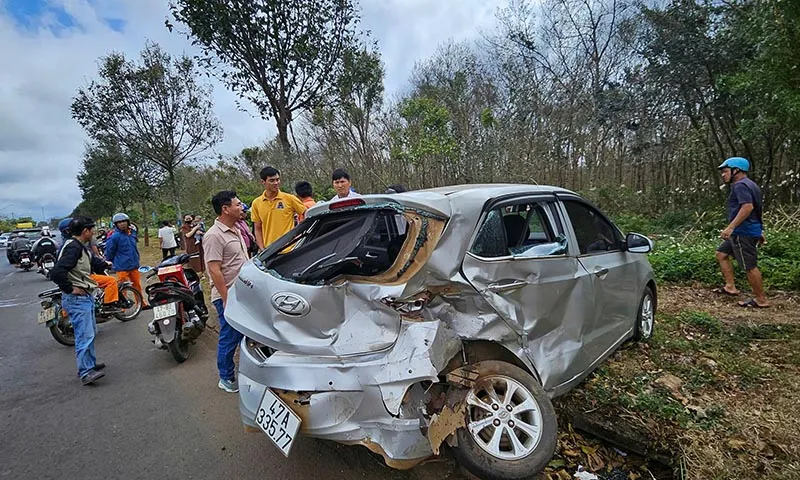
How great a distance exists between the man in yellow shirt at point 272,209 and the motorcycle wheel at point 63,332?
2865 mm

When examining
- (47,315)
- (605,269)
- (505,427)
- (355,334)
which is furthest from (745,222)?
(47,315)

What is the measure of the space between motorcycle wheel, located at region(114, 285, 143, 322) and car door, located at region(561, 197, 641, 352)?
649 centimetres

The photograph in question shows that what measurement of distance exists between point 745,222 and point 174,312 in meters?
6.30

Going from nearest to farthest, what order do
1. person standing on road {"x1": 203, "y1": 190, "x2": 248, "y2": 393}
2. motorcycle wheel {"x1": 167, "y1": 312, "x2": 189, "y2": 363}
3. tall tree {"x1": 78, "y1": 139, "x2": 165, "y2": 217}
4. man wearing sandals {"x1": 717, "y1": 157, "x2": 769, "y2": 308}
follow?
person standing on road {"x1": 203, "y1": 190, "x2": 248, "y2": 393}
motorcycle wheel {"x1": 167, "y1": 312, "x2": 189, "y2": 363}
man wearing sandals {"x1": 717, "y1": 157, "x2": 769, "y2": 308}
tall tree {"x1": 78, "y1": 139, "x2": 165, "y2": 217}

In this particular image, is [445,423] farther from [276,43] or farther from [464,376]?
[276,43]

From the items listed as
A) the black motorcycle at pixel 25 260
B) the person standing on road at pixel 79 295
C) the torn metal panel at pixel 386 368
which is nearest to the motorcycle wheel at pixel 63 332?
the person standing on road at pixel 79 295

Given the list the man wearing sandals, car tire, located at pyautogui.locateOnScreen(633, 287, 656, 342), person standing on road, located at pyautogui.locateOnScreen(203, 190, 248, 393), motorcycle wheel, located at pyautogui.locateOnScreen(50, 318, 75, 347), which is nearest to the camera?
person standing on road, located at pyautogui.locateOnScreen(203, 190, 248, 393)

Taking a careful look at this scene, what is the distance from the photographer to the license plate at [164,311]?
3.94 m

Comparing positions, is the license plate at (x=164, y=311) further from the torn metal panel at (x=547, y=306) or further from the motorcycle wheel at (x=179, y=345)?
the torn metal panel at (x=547, y=306)

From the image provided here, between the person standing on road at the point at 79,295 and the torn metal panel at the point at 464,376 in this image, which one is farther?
the person standing on road at the point at 79,295

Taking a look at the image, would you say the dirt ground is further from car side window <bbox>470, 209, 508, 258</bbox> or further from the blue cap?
the blue cap

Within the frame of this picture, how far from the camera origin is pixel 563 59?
13195mm

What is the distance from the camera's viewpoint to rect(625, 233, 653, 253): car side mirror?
3135mm

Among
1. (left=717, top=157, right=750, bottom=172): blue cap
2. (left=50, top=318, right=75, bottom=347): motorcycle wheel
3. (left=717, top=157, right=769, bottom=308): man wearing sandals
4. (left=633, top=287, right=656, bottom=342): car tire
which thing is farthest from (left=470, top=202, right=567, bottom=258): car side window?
(left=50, top=318, right=75, bottom=347): motorcycle wheel
